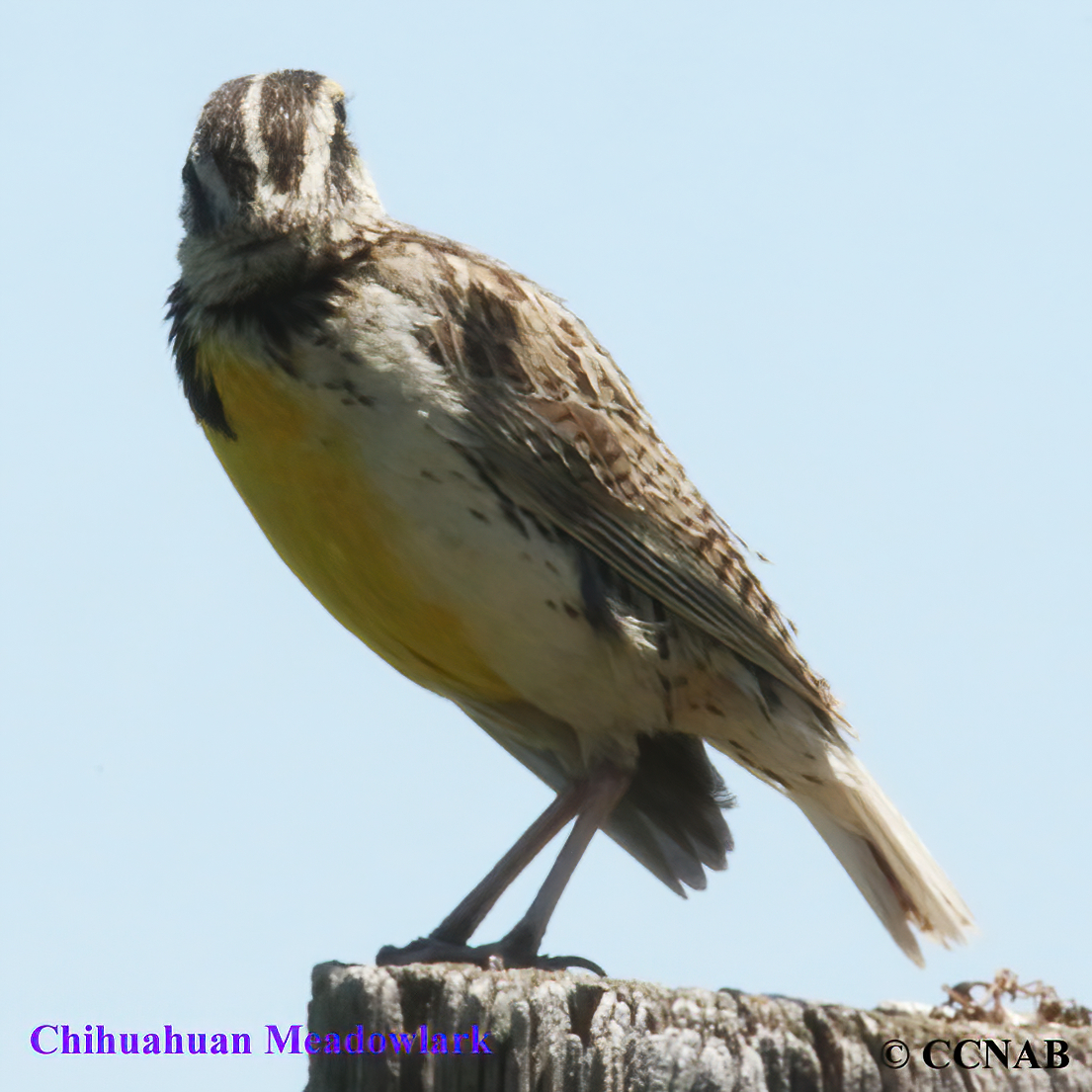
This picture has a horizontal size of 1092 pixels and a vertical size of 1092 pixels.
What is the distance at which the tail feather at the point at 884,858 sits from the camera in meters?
6.93

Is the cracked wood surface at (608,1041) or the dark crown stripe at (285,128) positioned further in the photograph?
the dark crown stripe at (285,128)

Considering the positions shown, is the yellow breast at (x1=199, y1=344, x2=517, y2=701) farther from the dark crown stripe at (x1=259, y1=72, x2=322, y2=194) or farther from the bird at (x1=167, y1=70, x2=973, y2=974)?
the dark crown stripe at (x1=259, y1=72, x2=322, y2=194)

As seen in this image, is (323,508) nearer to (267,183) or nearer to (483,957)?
(267,183)

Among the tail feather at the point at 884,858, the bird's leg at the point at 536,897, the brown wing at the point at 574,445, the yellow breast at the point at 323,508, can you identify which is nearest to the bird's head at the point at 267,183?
the brown wing at the point at 574,445

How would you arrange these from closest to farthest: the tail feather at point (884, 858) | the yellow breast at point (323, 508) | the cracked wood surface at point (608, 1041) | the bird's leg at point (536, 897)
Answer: the cracked wood surface at point (608, 1041), the yellow breast at point (323, 508), the bird's leg at point (536, 897), the tail feather at point (884, 858)

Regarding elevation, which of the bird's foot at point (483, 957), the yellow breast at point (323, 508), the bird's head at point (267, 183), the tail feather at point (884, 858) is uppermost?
the bird's head at point (267, 183)

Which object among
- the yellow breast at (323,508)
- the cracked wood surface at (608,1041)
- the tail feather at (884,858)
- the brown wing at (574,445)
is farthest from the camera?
the tail feather at (884,858)

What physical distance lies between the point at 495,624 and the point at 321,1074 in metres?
1.97

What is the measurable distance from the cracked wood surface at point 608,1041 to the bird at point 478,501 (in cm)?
150

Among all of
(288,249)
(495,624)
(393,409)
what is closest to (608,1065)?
(495,624)

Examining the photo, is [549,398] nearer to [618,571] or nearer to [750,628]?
[618,571]

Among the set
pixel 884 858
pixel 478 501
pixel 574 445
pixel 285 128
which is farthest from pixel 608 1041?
pixel 285 128

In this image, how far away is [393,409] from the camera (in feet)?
19.5

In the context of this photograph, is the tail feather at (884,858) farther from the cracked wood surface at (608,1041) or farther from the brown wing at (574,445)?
the cracked wood surface at (608,1041)
